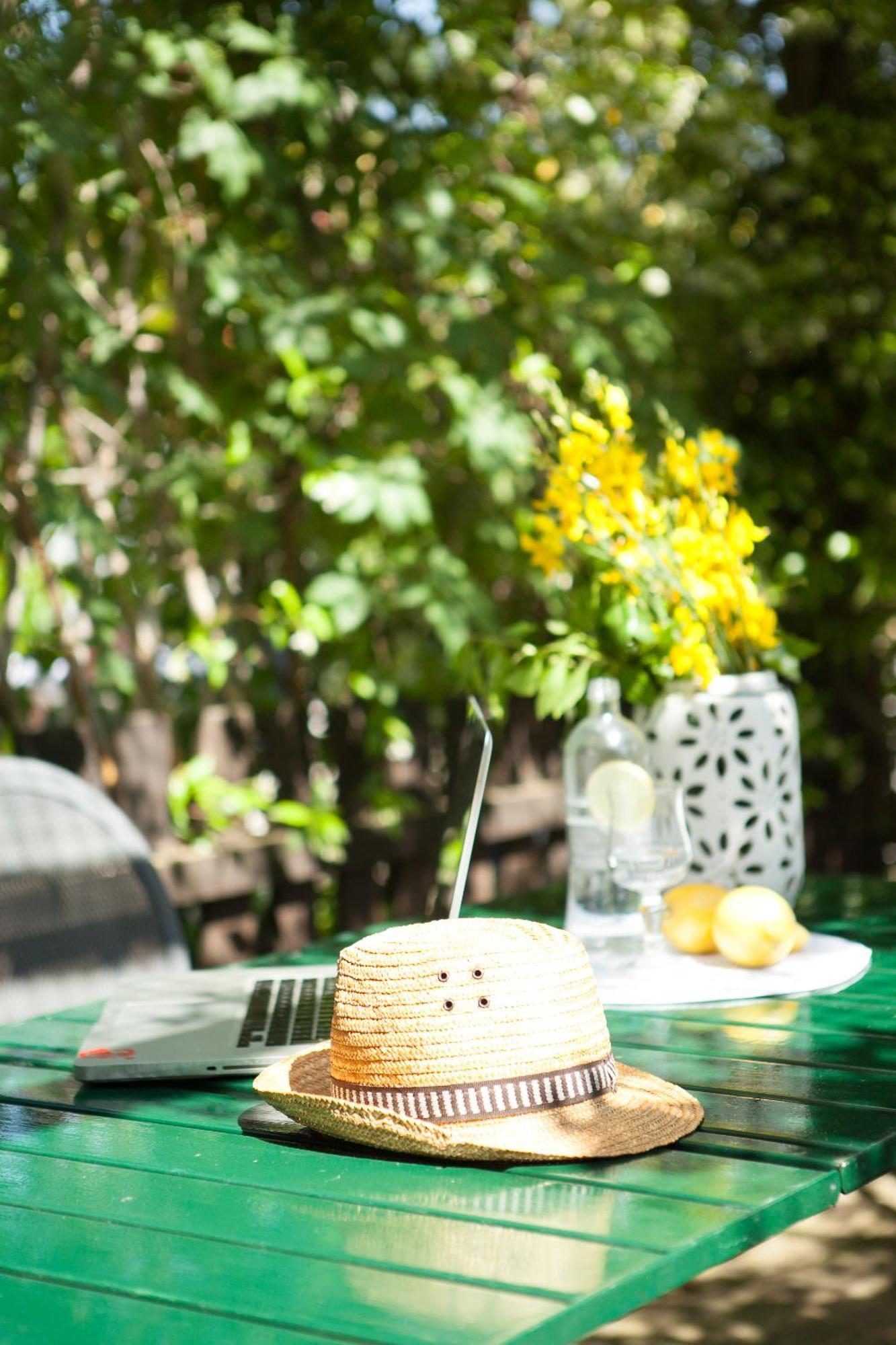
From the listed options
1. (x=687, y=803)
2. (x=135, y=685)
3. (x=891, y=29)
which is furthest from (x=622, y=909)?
(x=891, y=29)

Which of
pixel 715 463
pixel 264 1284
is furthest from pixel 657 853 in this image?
pixel 264 1284

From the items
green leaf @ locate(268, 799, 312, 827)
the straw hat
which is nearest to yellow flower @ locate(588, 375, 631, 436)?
the straw hat

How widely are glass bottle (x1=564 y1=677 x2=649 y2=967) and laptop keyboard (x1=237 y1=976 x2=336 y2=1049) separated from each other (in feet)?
0.93

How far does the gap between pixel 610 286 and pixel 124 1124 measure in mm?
2246

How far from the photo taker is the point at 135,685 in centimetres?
292

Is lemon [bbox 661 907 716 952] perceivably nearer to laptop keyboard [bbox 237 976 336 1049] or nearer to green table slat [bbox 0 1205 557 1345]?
laptop keyboard [bbox 237 976 336 1049]

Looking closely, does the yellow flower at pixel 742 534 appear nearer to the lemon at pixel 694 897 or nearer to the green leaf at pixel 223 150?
the lemon at pixel 694 897

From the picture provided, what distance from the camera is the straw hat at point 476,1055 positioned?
104 centimetres

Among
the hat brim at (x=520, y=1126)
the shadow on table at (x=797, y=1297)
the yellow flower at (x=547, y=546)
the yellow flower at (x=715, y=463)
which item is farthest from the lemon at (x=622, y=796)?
the shadow on table at (x=797, y=1297)

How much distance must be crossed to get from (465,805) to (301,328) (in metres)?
1.48

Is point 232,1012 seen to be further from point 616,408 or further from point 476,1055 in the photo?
point 616,408

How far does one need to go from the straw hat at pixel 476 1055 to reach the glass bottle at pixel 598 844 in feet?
1.74

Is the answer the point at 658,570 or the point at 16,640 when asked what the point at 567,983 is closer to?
the point at 658,570

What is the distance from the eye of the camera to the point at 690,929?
1617 millimetres
